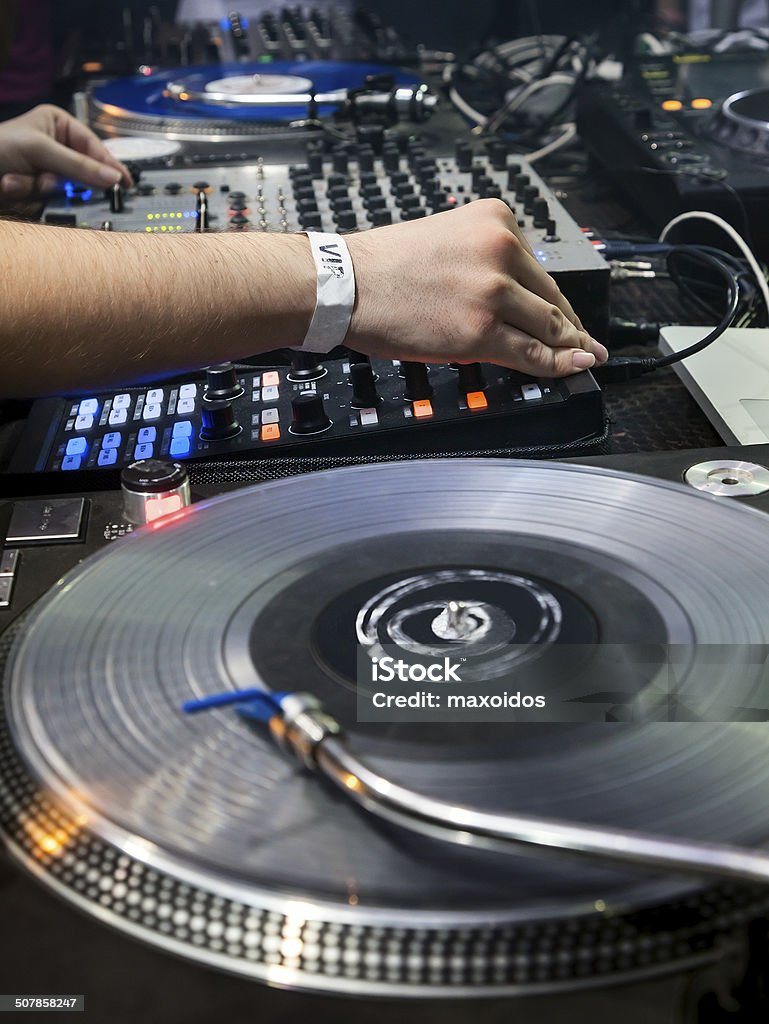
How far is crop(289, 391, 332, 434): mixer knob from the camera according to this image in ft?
3.03

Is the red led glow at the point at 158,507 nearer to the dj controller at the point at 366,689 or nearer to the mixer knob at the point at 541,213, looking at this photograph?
the dj controller at the point at 366,689

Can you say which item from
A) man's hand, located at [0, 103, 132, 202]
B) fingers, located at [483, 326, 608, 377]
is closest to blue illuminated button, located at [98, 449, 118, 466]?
fingers, located at [483, 326, 608, 377]

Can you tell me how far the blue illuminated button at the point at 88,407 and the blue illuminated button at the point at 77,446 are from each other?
0.05 metres

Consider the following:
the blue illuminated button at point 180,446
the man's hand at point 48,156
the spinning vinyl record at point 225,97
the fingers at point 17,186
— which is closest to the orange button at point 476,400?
the blue illuminated button at point 180,446

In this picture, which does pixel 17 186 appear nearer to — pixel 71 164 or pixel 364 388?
pixel 71 164

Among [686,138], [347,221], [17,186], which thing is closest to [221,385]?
[347,221]

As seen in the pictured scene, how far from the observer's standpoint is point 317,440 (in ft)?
3.02

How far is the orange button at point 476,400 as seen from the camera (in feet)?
3.12

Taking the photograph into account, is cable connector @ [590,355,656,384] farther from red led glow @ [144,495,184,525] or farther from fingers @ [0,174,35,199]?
fingers @ [0,174,35,199]

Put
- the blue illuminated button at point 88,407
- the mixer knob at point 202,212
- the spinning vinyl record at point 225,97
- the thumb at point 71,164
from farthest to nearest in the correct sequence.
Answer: the spinning vinyl record at point 225,97 → the thumb at point 71,164 → the mixer knob at point 202,212 → the blue illuminated button at point 88,407

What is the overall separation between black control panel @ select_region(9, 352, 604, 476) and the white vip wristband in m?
0.05

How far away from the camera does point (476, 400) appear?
96cm

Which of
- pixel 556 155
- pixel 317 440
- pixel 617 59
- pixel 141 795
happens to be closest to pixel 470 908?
pixel 141 795

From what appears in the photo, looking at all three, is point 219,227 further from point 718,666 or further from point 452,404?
point 718,666
